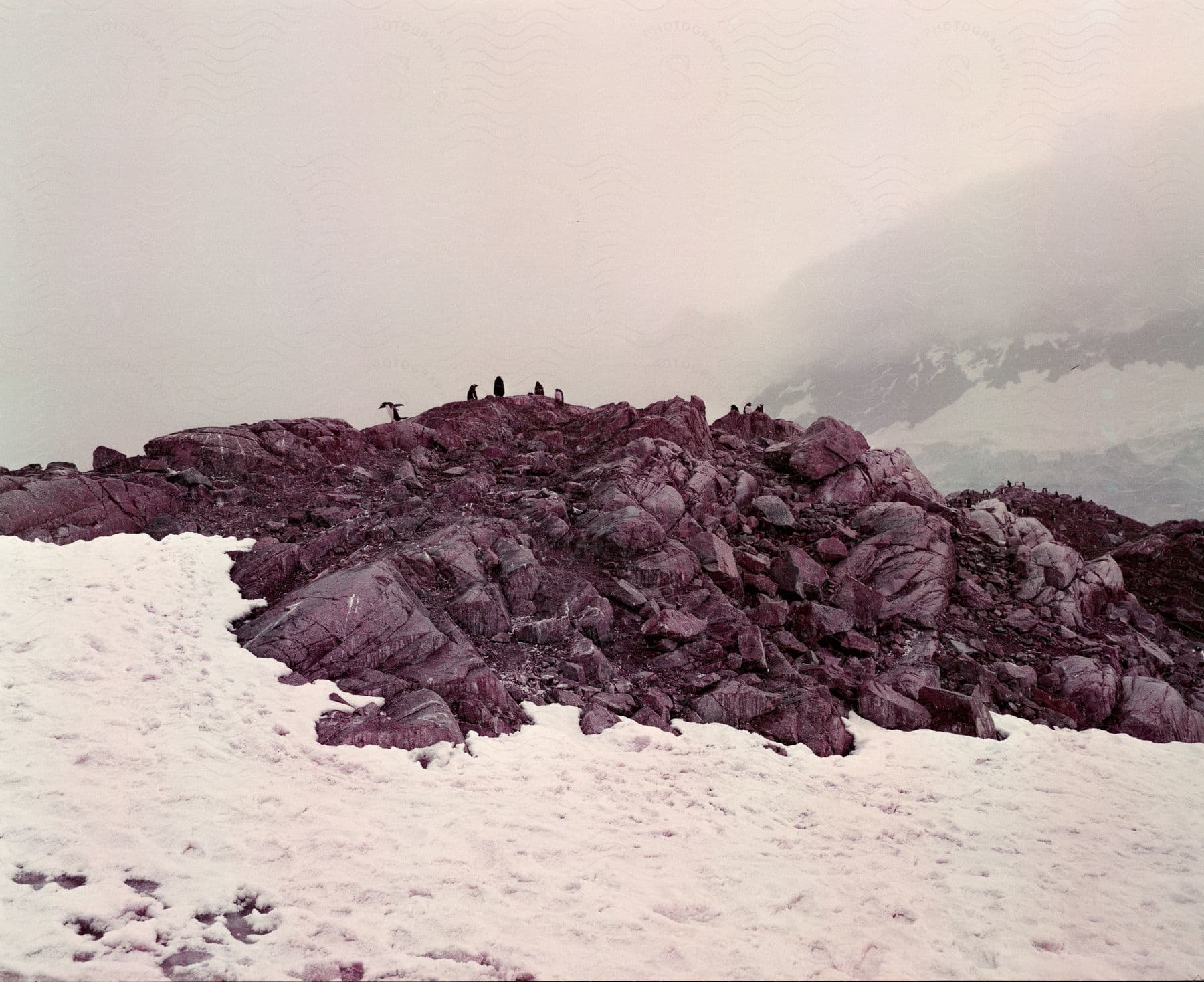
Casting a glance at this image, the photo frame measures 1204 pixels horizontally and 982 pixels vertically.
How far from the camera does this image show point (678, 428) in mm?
24516

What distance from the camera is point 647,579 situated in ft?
54.4

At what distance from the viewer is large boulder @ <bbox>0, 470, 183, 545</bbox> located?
51.0 feet

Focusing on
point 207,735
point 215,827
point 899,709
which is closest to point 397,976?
point 215,827

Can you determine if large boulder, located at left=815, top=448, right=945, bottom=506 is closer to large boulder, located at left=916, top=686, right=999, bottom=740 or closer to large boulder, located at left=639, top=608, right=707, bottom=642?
large boulder, located at left=916, top=686, right=999, bottom=740

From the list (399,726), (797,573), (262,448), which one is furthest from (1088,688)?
(262,448)

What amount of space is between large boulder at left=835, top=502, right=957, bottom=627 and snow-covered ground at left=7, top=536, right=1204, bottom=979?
17.4 feet

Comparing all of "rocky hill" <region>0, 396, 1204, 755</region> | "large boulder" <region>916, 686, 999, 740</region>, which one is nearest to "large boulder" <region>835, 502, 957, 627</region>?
"rocky hill" <region>0, 396, 1204, 755</region>

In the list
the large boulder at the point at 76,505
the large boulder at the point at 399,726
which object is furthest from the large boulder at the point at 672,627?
the large boulder at the point at 76,505

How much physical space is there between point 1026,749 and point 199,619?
58.3 feet

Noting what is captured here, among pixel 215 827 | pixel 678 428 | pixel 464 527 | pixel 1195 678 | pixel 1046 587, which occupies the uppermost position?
pixel 678 428

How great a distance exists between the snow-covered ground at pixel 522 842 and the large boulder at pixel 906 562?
5.31 meters

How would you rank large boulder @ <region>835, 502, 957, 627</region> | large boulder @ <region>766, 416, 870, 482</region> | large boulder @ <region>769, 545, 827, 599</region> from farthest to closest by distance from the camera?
large boulder @ <region>766, 416, 870, 482</region>, large boulder @ <region>835, 502, 957, 627</region>, large boulder @ <region>769, 545, 827, 599</region>

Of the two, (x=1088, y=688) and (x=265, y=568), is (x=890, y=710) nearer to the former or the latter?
(x=1088, y=688)

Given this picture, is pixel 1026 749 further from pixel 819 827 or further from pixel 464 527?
pixel 464 527
